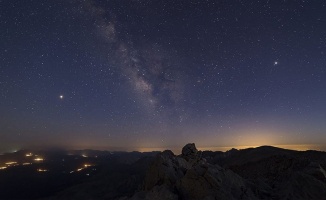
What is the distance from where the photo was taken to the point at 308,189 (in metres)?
26.7

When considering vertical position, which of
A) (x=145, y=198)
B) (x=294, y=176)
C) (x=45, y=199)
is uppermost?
(x=294, y=176)

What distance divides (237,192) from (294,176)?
7.96 m

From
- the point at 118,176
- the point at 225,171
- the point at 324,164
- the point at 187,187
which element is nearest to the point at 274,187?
the point at 225,171

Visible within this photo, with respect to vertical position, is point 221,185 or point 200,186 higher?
→ point 221,185

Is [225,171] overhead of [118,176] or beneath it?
overhead

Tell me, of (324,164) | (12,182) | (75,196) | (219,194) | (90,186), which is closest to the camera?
(219,194)

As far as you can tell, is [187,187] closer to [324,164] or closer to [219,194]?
[219,194]

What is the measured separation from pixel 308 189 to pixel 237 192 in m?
7.87

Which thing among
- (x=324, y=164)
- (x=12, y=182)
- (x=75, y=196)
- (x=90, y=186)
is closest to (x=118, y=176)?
(x=90, y=186)

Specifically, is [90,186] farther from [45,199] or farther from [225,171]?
[225,171]

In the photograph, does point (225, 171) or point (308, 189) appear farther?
point (225, 171)

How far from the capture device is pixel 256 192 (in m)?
28.0

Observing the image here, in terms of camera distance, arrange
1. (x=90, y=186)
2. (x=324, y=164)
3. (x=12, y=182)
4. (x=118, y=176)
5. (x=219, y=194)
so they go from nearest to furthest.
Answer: (x=219, y=194)
(x=324, y=164)
(x=90, y=186)
(x=118, y=176)
(x=12, y=182)

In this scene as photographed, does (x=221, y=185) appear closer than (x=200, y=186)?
Yes
